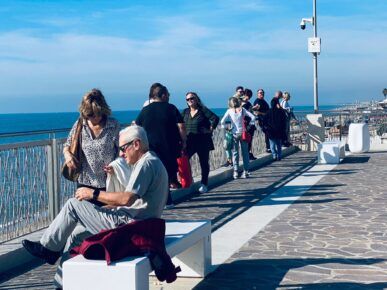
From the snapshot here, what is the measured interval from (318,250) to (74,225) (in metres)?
2.86

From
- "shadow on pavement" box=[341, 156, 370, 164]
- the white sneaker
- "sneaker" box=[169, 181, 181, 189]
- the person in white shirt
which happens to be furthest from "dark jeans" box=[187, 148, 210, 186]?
"shadow on pavement" box=[341, 156, 370, 164]

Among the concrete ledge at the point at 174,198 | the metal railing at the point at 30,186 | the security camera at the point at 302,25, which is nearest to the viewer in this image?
the concrete ledge at the point at 174,198

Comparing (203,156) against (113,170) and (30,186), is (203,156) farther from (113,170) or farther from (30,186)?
(113,170)

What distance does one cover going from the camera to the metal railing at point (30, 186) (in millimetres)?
7738

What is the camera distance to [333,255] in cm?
725

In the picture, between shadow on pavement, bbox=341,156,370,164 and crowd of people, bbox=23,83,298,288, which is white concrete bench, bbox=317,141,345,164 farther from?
crowd of people, bbox=23,83,298,288

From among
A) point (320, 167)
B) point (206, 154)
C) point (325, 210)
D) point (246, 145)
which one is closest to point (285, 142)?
point (320, 167)

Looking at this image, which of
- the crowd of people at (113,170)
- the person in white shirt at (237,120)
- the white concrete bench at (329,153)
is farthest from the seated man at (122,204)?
the white concrete bench at (329,153)

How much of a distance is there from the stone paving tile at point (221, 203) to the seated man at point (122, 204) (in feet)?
2.44

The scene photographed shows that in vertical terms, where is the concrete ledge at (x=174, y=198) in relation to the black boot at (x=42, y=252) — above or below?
below

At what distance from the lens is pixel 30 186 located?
8.20m

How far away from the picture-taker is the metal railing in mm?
7738

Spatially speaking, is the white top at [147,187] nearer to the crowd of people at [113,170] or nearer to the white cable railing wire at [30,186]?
the crowd of people at [113,170]

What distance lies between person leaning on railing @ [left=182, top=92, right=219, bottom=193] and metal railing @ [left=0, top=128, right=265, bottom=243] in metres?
3.16
